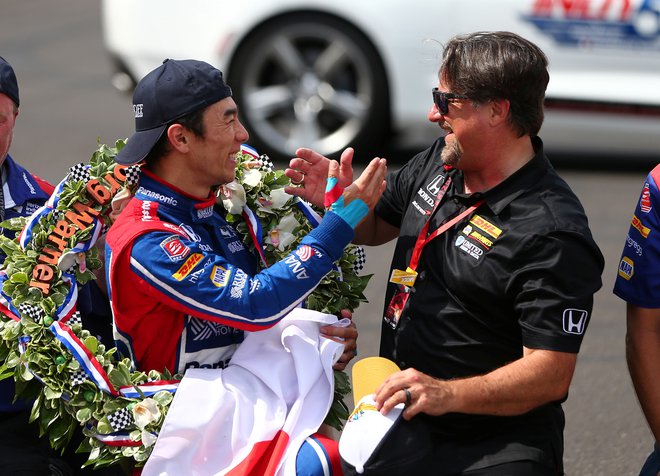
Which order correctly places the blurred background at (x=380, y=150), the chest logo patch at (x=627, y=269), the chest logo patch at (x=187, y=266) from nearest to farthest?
1. the chest logo patch at (x=187, y=266)
2. the chest logo patch at (x=627, y=269)
3. the blurred background at (x=380, y=150)

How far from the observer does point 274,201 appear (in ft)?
13.5

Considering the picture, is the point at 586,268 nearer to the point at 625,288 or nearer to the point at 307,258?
the point at 625,288

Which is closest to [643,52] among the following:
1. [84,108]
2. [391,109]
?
[391,109]

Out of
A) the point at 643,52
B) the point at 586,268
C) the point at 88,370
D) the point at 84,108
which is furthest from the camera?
the point at 84,108

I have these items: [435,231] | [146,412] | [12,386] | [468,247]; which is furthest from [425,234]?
[12,386]

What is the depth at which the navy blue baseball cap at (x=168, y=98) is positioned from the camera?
364cm

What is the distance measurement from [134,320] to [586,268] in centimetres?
133

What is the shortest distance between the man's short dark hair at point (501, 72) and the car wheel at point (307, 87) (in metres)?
5.26

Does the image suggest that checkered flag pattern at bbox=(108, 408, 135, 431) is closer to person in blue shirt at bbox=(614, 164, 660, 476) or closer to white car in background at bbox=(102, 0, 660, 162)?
person in blue shirt at bbox=(614, 164, 660, 476)

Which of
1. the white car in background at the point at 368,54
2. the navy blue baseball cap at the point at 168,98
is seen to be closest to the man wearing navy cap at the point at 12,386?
the navy blue baseball cap at the point at 168,98

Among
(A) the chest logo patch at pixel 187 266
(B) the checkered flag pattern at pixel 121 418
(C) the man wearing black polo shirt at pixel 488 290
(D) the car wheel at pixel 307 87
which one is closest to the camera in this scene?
(C) the man wearing black polo shirt at pixel 488 290

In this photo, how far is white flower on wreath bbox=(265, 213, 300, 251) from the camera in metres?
→ 4.08

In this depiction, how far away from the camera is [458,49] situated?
362 centimetres

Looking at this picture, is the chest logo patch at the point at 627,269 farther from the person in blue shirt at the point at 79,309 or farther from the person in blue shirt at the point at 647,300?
the person in blue shirt at the point at 79,309
